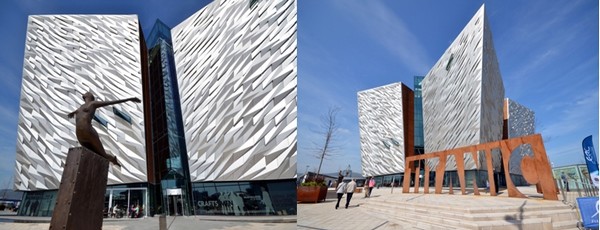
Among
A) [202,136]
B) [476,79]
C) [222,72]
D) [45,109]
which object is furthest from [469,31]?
[45,109]

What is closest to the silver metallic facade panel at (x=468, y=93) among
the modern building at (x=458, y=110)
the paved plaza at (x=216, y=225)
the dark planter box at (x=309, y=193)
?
the modern building at (x=458, y=110)

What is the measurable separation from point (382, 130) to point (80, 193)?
113 feet

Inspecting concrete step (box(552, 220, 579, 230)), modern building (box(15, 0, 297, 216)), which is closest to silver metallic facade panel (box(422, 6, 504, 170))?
modern building (box(15, 0, 297, 216))

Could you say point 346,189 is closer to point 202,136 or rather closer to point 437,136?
point 202,136

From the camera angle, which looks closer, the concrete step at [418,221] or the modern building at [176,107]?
the concrete step at [418,221]

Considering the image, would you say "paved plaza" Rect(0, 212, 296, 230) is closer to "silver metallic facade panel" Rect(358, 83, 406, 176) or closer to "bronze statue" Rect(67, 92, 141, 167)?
"bronze statue" Rect(67, 92, 141, 167)

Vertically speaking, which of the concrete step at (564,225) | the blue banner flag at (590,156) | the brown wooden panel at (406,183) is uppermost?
the blue banner flag at (590,156)

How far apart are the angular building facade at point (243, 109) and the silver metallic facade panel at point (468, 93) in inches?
523

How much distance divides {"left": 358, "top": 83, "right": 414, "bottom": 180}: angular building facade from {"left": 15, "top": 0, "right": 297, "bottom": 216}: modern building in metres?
22.7

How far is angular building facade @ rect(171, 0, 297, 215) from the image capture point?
12750 millimetres

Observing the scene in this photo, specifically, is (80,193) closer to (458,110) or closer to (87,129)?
(87,129)

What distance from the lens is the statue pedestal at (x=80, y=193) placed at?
3131 millimetres

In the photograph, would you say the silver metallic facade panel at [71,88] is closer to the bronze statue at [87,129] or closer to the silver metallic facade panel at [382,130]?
the bronze statue at [87,129]

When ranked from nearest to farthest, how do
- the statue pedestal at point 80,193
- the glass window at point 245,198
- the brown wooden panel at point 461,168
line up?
the statue pedestal at point 80,193
the brown wooden panel at point 461,168
the glass window at point 245,198
